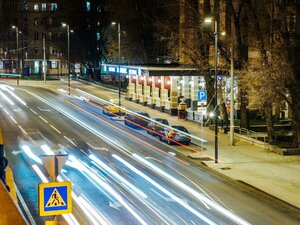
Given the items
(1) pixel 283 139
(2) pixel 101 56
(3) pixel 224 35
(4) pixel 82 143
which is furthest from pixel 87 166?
(2) pixel 101 56

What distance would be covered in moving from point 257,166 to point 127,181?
7.82m

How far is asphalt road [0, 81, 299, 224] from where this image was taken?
56.5 ft

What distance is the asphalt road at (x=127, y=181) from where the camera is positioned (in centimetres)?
1722

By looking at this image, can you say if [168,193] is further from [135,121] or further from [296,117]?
[135,121]

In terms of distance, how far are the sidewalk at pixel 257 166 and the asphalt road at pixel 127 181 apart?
0.81 meters

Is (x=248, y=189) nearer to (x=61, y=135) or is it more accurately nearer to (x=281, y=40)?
(x=281, y=40)

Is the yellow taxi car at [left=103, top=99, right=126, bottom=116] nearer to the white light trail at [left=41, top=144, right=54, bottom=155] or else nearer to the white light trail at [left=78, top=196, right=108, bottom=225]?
the white light trail at [left=41, top=144, right=54, bottom=155]

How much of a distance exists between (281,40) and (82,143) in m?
14.1

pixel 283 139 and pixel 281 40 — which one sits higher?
pixel 281 40

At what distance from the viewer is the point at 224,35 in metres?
40.5

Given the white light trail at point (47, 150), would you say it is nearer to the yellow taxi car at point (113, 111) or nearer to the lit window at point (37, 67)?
the yellow taxi car at point (113, 111)

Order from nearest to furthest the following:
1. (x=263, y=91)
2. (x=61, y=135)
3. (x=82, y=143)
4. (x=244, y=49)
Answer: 1. (x=263, y=91)
2. (x=82, y=143)
3. (x=61, y=135)
4. (x=244, y=49)

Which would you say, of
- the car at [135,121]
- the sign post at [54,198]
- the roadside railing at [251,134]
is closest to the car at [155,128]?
the car at [135,121]

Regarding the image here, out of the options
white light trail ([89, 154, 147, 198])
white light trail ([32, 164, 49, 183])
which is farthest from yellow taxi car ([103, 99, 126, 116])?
white light trail ([32, 164, 49, 183])
